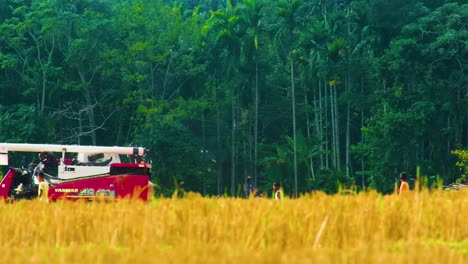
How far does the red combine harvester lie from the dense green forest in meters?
22.1

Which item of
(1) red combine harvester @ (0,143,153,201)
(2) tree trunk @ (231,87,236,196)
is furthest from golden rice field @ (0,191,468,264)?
(2) tree trunk @ (231,87,236,196)

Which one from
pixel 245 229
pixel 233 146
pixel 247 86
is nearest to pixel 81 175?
pixel 245 229

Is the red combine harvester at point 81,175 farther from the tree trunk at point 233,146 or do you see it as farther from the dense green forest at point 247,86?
the tree trunk at point 233,146

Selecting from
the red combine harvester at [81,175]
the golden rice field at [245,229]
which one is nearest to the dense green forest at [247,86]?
the red combine harvester at [81,175]

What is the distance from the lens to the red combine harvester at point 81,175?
1014 inches

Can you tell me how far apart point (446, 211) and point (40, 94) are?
49.6 meters

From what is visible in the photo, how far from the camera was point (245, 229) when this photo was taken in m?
9.10

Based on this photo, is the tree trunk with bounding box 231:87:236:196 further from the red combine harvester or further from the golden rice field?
the golden rice field

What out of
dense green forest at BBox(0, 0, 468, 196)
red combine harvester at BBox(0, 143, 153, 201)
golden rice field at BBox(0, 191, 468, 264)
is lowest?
golden rice field at BBox(0, 191, 468, 264)

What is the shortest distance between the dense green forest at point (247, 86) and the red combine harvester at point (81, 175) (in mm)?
22090

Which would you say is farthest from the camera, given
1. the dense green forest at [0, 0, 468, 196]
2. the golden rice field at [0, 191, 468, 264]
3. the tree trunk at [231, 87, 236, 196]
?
the tree trunk at [231, 87, 236, 196]

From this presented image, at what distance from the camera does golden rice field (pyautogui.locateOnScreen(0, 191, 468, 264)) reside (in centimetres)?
755

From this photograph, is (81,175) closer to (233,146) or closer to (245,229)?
(245,229)

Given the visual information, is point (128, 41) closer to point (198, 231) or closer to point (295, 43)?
point (295, 43)
